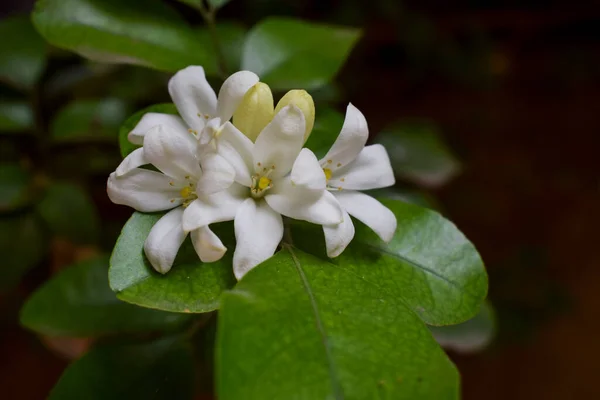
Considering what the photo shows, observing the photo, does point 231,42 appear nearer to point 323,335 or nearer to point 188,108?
point 188,108

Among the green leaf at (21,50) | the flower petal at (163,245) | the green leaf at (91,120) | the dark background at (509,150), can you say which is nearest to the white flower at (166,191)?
the flower petal at (163,245)

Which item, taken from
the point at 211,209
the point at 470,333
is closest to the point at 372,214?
the point at 211,209

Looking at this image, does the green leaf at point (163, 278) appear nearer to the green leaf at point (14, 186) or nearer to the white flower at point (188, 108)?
the white flower at point (188, 108)

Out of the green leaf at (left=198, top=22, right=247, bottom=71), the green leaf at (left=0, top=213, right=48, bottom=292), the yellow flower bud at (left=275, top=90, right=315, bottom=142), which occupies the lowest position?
the green leaf at (left=0, top=213, right=48, bottom=292)

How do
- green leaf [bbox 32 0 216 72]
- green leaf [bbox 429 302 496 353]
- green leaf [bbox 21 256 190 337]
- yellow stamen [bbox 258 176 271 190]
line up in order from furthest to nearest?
green leaf [bbox 429 302 496 353], green leaf [bbox 21 256 190 337], green leaf [bbox 32 0 216 72], yellow stamen [bbox 258 176 271 190]

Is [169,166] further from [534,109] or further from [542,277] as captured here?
[534,109]

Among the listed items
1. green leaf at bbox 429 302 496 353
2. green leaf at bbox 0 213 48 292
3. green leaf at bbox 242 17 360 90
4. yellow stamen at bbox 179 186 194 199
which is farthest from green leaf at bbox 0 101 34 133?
green leaf at bbox 429 302 496 353

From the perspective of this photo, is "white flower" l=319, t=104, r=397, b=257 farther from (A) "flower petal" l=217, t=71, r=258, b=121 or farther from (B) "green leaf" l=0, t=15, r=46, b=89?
(B) "green leaf" l=0, t=15, r=46, b=89
